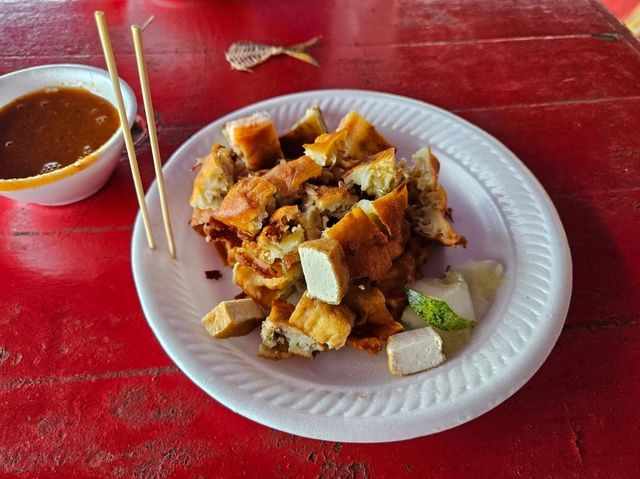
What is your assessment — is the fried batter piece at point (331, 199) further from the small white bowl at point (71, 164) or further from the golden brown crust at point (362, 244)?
the small white bowl at point (71, 164)

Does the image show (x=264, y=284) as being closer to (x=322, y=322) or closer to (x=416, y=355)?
(x=322, y=322)

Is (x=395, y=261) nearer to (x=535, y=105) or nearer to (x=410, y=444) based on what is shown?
(x=410, y=444)

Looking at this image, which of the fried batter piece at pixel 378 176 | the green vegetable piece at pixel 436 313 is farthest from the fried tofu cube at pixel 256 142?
the green vegetable piece at pixel 436 313

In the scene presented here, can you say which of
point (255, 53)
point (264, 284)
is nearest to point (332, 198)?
point (264, 284)

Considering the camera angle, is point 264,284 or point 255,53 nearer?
point 264,284

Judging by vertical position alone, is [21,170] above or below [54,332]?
above

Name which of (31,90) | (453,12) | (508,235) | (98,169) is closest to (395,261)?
(508,235)
